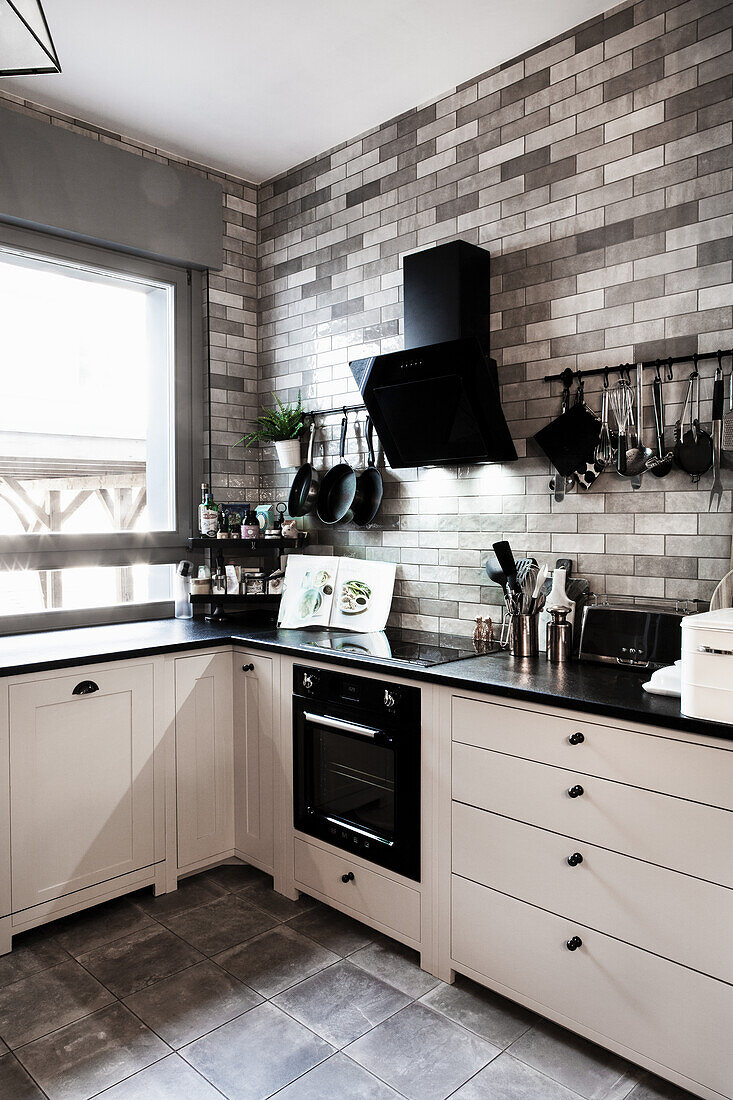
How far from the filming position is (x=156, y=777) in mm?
2709

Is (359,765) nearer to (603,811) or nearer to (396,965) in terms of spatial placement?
(396,965)

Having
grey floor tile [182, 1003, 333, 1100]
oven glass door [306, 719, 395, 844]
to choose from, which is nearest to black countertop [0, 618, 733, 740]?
oven glass door [306, 719, 395, 844]

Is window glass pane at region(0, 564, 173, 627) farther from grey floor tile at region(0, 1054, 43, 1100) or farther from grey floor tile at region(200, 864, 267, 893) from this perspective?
grey floor tile at region(0, 1054, 43, 1100)

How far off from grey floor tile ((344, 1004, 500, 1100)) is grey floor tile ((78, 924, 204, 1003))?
65 cm

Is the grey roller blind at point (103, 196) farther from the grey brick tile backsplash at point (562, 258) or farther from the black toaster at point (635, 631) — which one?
the black toaster at point (635, 631)

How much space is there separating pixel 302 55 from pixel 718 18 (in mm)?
1333

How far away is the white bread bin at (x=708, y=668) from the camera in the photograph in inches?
64.2

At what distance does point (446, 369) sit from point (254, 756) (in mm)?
1545

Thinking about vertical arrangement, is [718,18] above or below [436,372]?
above

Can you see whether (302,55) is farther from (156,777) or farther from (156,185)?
(156,777)

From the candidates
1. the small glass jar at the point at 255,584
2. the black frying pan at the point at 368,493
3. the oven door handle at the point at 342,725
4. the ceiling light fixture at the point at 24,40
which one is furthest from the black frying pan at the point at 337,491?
the ceiling light fixture at the point at 24,40

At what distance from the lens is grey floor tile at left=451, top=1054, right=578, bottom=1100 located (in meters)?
1.77

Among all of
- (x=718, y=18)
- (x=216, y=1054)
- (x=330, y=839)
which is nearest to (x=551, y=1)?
(x=718, y=18)

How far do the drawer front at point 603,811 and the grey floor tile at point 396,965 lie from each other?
1.85 ft
